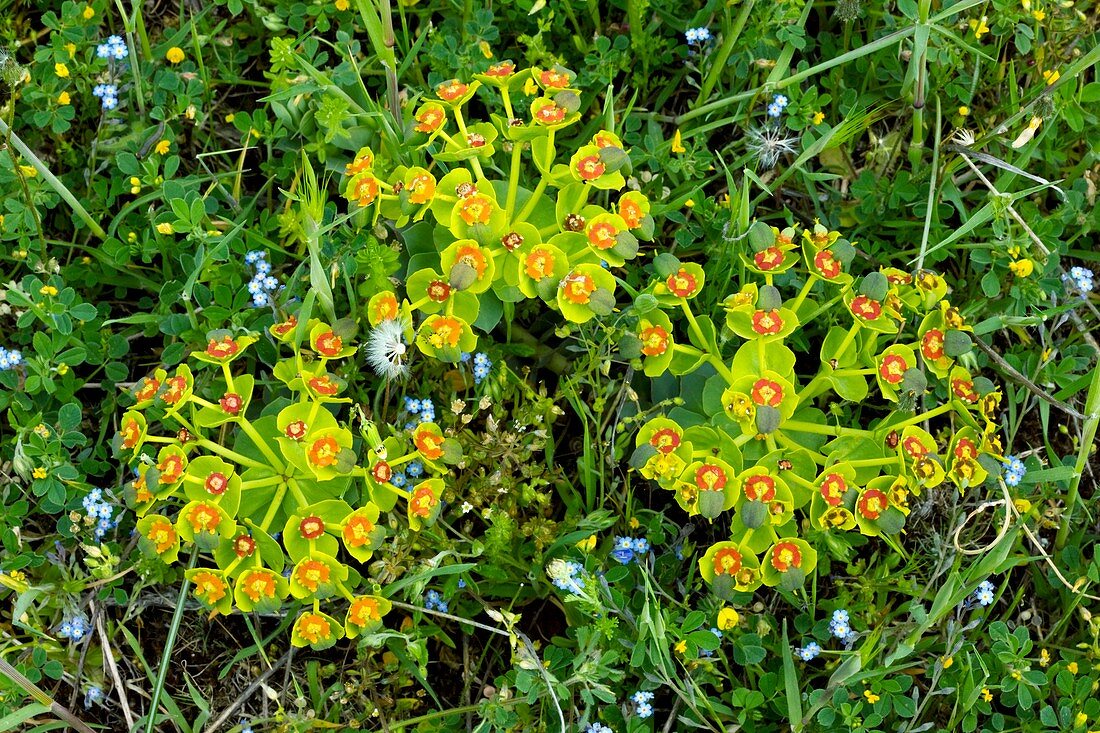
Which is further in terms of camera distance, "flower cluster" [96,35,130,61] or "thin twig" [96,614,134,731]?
"flower cluster" [96,35,130,61]

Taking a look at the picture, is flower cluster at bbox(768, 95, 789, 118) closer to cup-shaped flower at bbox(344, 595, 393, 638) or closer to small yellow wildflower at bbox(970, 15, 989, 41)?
small yellow wildflower at bbox(970, 15, 989, 41)

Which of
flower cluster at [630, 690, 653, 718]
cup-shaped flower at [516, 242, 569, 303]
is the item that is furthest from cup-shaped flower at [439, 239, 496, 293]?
flower cluster at [630, 690, 653, 718]

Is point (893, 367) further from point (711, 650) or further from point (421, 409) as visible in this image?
point (421, 409)

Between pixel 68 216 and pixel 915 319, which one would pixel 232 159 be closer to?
pixel 68 216

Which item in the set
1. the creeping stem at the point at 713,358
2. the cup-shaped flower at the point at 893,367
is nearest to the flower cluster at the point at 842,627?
the cup-shaped flower at the point at 893,367

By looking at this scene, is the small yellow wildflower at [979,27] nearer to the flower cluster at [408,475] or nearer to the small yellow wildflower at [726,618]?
the small yellow wildflower at [726,618]

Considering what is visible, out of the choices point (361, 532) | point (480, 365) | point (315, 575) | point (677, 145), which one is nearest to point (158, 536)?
point (315, 575)

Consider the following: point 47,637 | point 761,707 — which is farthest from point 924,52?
point 47,637
